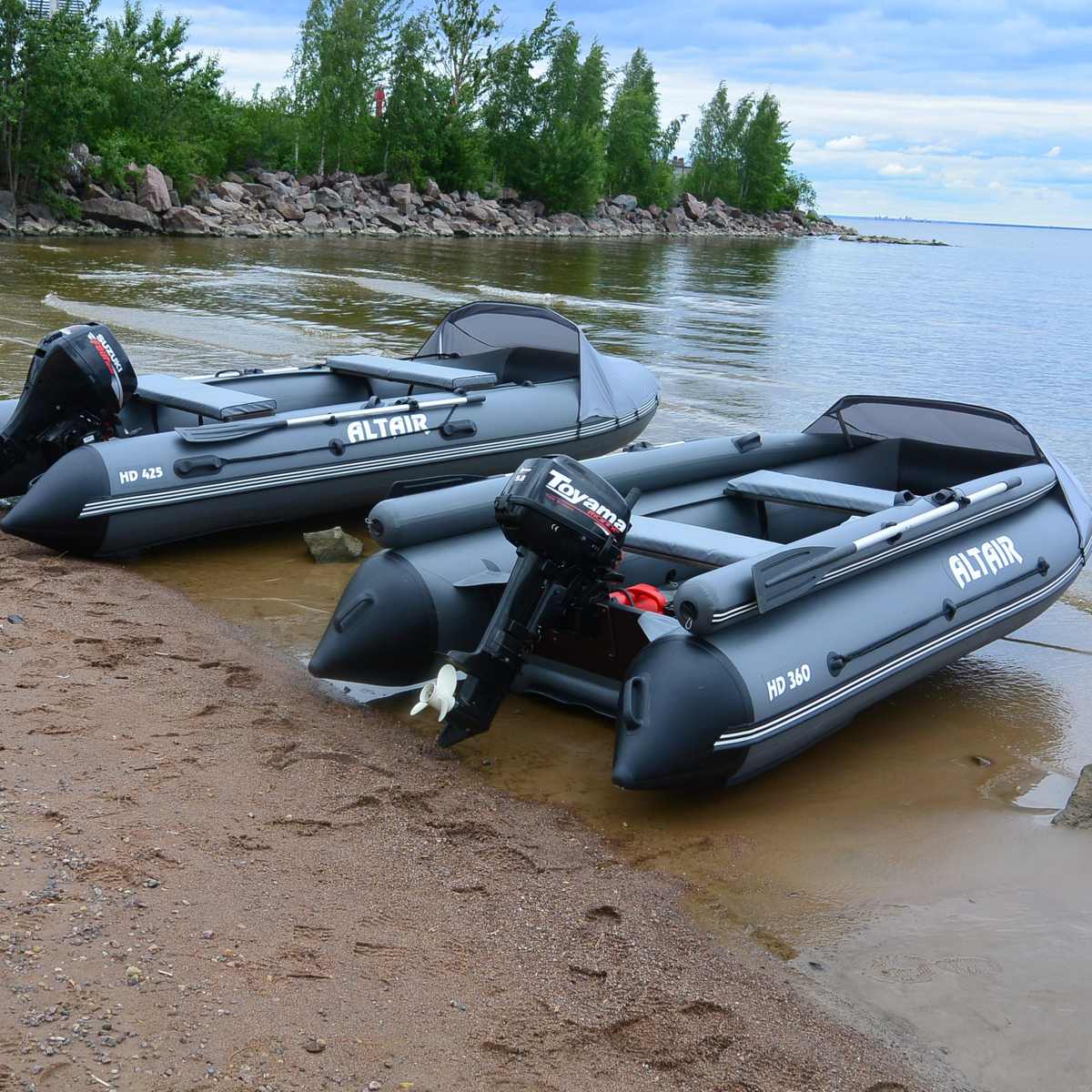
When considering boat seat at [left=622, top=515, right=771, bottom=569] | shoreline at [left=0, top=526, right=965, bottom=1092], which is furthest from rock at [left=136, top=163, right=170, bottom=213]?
shoreline at [left=0, top=526, right=965, bottom=1092]

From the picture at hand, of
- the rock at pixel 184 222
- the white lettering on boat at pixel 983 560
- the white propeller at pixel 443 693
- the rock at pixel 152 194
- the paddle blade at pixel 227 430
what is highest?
the rock at pixel 152 194

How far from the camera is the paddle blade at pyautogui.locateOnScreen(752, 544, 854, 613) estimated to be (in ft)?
11.0

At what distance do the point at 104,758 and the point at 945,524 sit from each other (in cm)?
306

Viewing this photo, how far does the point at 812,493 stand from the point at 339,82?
138ft

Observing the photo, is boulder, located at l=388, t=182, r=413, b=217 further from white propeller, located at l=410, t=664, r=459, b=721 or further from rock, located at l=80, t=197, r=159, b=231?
white propeller, located at l=410, t=664, r=459, b=721

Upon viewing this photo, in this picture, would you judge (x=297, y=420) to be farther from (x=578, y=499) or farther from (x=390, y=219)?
(x=390, y=219)

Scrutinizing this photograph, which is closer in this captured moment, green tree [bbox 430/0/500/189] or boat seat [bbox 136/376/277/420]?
boat seat [bbox 136/376/277/420]

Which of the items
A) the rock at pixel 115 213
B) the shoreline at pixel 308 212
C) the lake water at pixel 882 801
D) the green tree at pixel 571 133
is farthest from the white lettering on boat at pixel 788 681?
the green tree at pixel 571 133

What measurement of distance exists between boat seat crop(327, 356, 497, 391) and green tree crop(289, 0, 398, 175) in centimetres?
3827

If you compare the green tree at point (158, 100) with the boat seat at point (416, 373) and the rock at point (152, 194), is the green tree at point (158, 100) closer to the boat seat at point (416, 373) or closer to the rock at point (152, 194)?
the rock at point (152, 194)

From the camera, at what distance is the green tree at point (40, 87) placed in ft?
88.0

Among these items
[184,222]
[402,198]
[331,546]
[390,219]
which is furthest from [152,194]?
[331,546]

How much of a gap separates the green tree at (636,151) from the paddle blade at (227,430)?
5353cm

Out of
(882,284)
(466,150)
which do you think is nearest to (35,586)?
(882,284)
